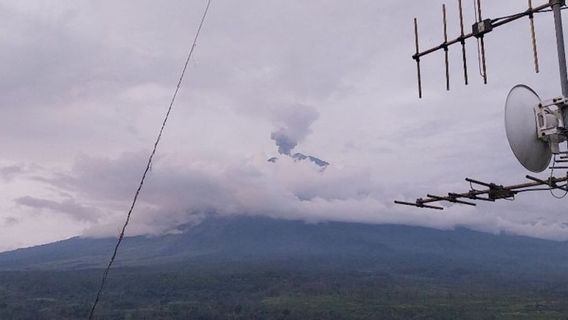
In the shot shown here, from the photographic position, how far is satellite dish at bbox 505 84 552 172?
18.8 feet

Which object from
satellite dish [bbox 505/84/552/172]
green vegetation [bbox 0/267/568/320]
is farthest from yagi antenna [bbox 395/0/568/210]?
green vegetation [bbox 0/267/568/320]

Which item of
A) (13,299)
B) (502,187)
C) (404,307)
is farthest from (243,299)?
(502,187)

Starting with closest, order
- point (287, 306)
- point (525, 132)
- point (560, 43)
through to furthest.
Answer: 1. point (560, 43)
2. point (525, 132)
3. point (287, 306)

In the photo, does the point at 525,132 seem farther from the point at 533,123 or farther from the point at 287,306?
the point at 287,306

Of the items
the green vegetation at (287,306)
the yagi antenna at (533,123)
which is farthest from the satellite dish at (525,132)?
the green vegetation at (287,306)

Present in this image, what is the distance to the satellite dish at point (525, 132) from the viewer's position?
5.72 meters

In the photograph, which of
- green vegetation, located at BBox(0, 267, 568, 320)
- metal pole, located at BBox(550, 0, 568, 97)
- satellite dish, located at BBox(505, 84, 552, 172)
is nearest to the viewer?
metal pole, located at BBox(550, 0, 568, 97)

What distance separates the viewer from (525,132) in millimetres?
5723

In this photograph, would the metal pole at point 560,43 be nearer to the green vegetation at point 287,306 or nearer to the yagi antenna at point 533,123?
the yagi antenna at point 533,123

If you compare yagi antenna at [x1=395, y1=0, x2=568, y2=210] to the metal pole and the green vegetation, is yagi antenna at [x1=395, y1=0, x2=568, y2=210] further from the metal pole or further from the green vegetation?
the green vegetation

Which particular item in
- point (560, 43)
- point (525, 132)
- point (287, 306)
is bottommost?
point (287, 306)

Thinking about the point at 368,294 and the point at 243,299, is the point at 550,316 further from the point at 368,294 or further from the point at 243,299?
the point at 243,299

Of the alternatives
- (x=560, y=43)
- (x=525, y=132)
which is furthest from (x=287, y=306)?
(x=560, y=43)

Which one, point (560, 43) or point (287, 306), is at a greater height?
point (560, 43)
